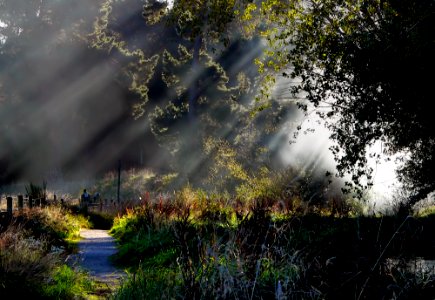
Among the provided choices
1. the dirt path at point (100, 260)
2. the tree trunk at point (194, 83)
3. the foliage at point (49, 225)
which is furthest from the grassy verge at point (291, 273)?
the tree trunk at point (194, 83)

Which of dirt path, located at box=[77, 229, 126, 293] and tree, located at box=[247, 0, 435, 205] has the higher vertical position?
tree, located at box=[247, 0, 435, 205]

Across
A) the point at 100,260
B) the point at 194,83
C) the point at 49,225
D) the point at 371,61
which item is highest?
the point at 194,83

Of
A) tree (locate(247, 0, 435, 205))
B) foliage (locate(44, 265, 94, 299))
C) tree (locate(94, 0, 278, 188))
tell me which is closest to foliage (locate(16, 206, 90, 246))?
foliage (locate(44, 265, 94, 299))

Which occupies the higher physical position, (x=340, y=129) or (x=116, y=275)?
(x=340, y=129)

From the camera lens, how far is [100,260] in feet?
39.1

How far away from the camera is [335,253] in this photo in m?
6.34

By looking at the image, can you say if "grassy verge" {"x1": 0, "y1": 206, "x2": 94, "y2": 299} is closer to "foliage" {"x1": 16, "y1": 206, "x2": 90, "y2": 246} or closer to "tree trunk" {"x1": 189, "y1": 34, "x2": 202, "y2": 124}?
"foliage" {"x1": 16, "y1": 206, "x2": 90, "y2": 246}

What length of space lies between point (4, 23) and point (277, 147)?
28.3 metres

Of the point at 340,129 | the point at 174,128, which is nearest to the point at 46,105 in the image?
the point at 174,128

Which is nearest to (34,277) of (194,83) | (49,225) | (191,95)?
(49,225)

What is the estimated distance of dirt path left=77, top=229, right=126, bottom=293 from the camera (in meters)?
9.30

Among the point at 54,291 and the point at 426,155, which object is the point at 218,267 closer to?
the point at 54,291

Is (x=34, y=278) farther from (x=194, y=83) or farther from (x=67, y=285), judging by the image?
(x=194, y=83)

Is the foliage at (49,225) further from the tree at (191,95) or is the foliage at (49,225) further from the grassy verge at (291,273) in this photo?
the tree at (191,95)
